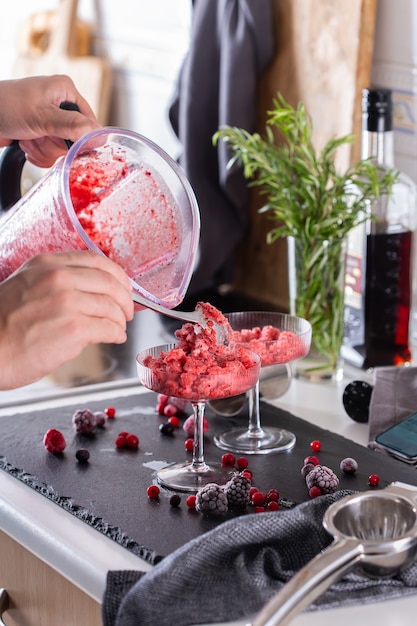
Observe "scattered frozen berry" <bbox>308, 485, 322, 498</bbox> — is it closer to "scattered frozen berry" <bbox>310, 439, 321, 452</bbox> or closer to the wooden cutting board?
"scattered frozen berry" <bbox>310, 439, 321, 452</bbox>

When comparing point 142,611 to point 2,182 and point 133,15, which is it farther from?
point 133,15

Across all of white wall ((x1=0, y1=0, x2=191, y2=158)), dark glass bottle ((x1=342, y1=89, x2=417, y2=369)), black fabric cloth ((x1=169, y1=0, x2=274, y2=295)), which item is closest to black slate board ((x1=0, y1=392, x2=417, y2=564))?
dark glass bottle ((x1=342, y1=89, x2=417, y2=369))

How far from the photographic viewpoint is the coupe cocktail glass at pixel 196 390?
1150 mm

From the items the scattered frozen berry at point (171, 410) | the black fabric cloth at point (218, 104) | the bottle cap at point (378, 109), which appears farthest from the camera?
the black fabric cloth at point (218, 104)

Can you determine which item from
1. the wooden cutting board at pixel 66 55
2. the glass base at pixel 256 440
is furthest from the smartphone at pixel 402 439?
the wooden cutting board at pixel 66 55

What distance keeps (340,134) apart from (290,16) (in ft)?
0.83

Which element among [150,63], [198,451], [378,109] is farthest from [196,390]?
[150,63]

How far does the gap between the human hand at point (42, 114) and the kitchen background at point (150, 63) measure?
383mm

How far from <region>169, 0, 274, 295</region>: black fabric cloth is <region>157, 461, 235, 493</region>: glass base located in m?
0.78

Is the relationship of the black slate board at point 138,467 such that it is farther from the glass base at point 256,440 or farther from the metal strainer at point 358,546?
the metal strainer at point 358,546

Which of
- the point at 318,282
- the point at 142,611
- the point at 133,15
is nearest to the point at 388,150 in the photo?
the point at 318,282

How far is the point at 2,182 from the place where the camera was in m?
1.37

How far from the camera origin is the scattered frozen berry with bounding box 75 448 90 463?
1.25 metres

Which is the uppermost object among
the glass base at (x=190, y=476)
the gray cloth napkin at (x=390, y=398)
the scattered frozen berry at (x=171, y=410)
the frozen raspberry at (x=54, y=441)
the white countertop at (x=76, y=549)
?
the gray cloth napkin at (x=390, y=398)
